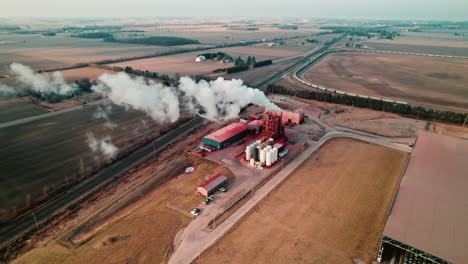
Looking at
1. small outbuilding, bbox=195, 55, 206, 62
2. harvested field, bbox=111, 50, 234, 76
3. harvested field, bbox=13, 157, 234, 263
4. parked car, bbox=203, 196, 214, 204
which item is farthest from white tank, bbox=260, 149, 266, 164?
small outbuilding, bbox=195, 55, 206, 62

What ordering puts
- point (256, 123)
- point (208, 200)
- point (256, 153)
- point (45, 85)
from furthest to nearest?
point (45, 85) < point (256, 123) < point (256, 153) < point (208, 200)

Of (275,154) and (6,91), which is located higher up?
(6,91)

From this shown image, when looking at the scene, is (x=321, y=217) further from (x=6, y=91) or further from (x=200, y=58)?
(x=200, y=58)

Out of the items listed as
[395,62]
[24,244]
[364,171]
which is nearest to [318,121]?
[364,171]

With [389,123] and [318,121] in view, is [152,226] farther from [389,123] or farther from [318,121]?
[389,123]

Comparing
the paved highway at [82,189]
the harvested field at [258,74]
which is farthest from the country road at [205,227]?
the harvested field at [258,74]

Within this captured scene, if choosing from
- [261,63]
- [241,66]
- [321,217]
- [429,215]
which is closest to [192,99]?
[241,66]

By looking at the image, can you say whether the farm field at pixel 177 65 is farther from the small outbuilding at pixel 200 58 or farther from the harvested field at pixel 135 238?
the harvested field at pixel 135 238

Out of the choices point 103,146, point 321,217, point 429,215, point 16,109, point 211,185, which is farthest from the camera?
point 16,109
